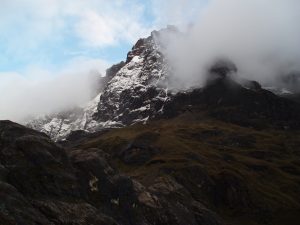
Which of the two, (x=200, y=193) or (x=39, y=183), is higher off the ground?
(x=200, y=193)

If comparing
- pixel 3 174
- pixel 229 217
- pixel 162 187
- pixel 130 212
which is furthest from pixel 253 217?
pixel 3 174

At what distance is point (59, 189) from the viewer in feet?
136

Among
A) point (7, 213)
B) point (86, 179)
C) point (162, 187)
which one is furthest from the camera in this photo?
point (162, 187)

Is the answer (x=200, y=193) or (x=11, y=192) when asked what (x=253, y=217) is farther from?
(x=11, y=192)

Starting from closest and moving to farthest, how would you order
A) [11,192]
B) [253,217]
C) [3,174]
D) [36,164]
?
1. [11,192]
2. [3,174]
3. [36,164]
4. [253,217]

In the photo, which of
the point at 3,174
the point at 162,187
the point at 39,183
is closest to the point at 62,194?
the point at 39,183

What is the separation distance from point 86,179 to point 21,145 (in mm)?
7054

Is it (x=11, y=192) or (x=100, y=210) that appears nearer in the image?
(x=11, y=192)

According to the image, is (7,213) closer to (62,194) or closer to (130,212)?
(62,194)

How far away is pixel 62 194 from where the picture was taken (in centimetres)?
4141

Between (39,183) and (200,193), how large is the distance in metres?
154

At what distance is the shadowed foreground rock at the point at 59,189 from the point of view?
1400 inches

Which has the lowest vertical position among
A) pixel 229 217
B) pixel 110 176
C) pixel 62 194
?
pixel 62 194

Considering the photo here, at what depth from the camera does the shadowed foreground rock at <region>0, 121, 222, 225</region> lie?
35.6 metres
